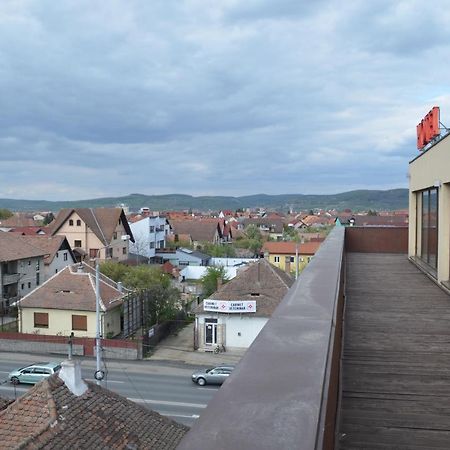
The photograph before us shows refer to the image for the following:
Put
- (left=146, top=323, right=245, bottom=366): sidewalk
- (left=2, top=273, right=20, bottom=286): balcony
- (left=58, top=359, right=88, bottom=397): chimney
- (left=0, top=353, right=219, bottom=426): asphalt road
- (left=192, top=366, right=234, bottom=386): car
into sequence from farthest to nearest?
1. (left=2, top=273, right=20, bottom=286): balcony
2. (left=146, top=323, right=245, bottom=366): sidewalk
3. (left=192, top=366, right=234, bottom=386): car
4. (left=0, top=353, right=219, bottom=426): asphalt road
5. (left=58, top=359, right=88, bottom=397): chimney

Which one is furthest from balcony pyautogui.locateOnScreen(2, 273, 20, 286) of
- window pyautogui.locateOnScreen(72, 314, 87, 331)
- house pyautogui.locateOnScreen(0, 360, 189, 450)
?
house pyautogui.locateOnScreen(0, 360, 189, 450)

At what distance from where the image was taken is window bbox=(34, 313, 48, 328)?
27422 mm

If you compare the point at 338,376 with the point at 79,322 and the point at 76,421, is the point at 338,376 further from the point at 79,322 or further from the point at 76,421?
the point at 79,322

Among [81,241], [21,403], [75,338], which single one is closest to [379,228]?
[21,403]

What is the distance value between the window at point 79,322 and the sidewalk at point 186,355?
3.93 m

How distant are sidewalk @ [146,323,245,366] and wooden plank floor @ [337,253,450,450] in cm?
1690

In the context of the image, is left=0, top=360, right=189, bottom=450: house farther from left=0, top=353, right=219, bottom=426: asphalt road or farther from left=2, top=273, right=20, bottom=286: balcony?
left=2, top=273, right=20, bottom=286: balcony

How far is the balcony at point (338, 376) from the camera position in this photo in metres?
1.53

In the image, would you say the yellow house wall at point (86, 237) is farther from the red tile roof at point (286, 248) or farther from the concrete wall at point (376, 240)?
the concrete wall at point (376, 240)

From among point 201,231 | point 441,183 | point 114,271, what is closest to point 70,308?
point 114,271

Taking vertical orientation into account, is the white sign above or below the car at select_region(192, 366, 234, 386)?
above

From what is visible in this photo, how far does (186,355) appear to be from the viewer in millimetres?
25250

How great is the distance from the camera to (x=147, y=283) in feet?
104

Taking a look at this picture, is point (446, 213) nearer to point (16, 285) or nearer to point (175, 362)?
point (175, 362)
